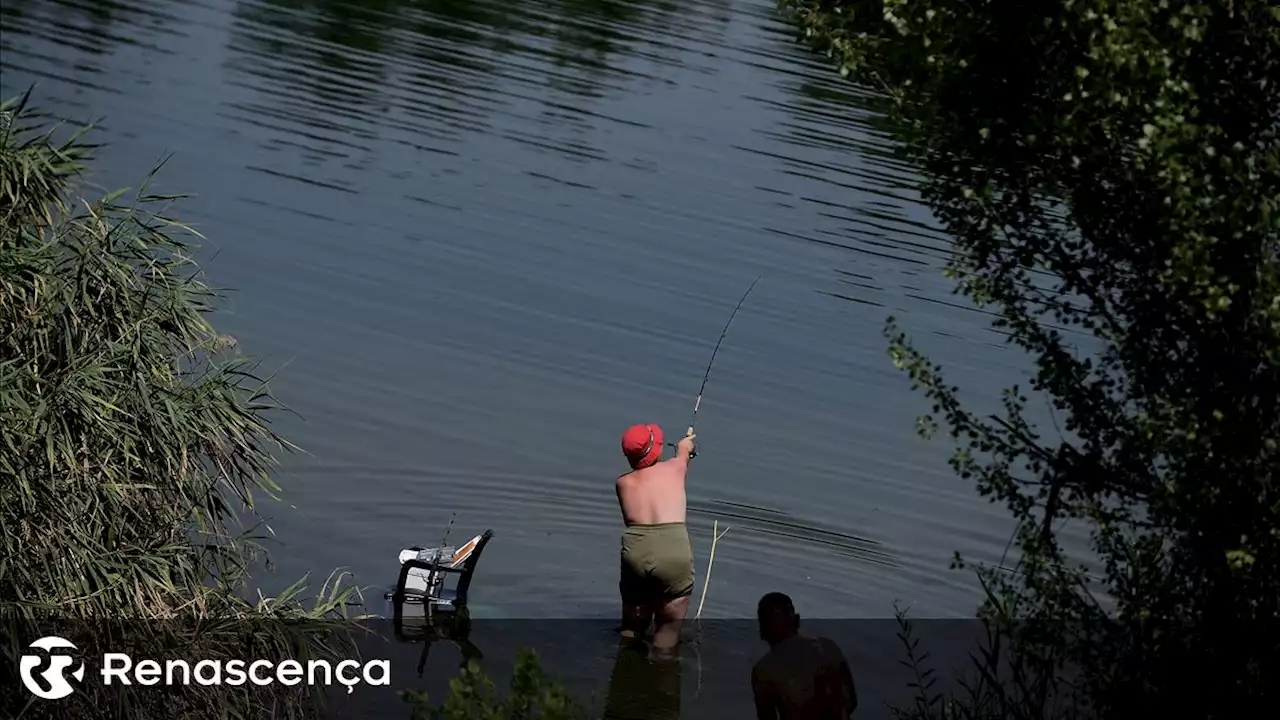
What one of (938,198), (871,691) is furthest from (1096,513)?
(871,691)

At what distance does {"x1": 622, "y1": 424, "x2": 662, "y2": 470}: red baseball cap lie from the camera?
1137 centimetres

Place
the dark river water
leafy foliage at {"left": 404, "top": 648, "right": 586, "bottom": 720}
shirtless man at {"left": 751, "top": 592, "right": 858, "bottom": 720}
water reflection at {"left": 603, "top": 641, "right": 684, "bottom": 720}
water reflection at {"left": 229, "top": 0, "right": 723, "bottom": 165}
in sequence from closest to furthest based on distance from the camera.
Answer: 1. leafy foliage at {"left": 404, "top": 648, "right": 586, "bottom": 720}
2. shirtless man at {"left": 751, "top": 592, "right": 858, "bottom": 720}
3. water reflection at {"left": 603, "top": 641, "right": 684, "bottom": 720}
4. the dark river water
5. water reflection at {"left": 229, "top": 0, "right": 723, "bottom": 165}

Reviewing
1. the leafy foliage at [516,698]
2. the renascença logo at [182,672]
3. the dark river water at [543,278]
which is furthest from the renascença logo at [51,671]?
the dark river water at [543,278]

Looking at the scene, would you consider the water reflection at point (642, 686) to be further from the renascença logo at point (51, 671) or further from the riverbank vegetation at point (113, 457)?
the renascença logo at point (51, 671)

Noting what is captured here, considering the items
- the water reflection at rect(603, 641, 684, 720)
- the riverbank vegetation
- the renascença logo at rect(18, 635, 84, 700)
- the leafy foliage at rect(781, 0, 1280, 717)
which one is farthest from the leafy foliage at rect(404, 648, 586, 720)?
the water reflection at rect(603, 641, 684, 720)

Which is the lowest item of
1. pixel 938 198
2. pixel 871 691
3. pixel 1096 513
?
pixel 871 691

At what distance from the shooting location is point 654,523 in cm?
1134

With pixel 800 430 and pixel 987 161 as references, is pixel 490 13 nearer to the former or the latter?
pixel 800 430

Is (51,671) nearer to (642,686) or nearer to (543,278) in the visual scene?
(642,686)

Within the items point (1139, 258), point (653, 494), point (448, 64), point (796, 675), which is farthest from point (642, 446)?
point (448, 64)

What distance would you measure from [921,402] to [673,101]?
17379 mm

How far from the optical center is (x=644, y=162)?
1198 inches

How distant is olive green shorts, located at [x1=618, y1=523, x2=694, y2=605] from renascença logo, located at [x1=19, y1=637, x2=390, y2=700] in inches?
76.3

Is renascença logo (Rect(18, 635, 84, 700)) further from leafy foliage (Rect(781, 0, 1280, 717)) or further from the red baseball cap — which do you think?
leafy foliage (Rect(781, 0, 1280, 717))
